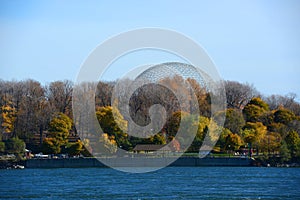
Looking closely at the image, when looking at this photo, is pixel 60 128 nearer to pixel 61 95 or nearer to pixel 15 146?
pixel 15 146

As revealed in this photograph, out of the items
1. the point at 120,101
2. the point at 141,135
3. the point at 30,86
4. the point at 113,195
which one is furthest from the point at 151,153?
the point at 113,195

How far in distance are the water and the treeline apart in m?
8.57

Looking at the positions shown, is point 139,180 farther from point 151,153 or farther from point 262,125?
point 262,125

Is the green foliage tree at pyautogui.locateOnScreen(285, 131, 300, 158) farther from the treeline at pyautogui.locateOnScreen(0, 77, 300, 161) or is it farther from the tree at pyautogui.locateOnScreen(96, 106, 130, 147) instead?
the tree at pyautogui.locateOnScreen(96, 106, 130, 147)

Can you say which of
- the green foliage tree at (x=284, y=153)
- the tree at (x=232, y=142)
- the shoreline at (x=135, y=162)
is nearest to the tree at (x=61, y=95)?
the shoreline at (x=135, y=162)

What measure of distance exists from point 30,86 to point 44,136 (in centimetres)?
891

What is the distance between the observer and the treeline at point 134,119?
86750mm

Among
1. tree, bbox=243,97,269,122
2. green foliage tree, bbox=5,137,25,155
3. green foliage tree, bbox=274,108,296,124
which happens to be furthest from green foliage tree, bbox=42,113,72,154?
green foliage tree, bbox=274,108,296,124

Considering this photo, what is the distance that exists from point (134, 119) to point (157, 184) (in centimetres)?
3249

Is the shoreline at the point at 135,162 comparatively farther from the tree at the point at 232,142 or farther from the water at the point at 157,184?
the tree at the point at 232,142

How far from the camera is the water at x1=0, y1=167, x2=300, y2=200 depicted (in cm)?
4997

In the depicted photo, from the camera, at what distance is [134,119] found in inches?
3548

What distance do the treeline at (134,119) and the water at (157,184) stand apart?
8.57m

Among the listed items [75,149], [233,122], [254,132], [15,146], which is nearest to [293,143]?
[254,132]
